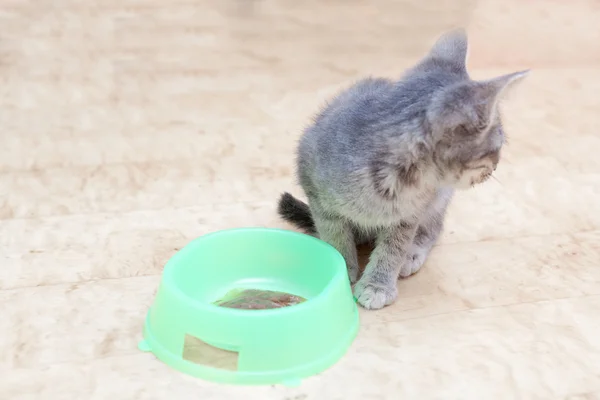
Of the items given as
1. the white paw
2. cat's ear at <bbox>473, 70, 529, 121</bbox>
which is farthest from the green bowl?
cat's ear at <bbox>473, 70, 529, 121</bbox>

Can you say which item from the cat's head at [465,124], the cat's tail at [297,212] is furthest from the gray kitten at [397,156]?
the cat's tail at [297,212]

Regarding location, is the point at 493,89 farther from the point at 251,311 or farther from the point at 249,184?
the point at 249,184

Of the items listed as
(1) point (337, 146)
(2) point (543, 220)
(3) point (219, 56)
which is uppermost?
(1) point (337, 146)

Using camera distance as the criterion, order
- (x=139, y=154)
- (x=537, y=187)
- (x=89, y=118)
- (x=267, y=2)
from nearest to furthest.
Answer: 1. (x=537, y=187)
2. (x=139, y=154)
3. (x=89, y=118)
4. (x=267, y=2)

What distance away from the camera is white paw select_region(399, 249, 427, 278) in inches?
61.8

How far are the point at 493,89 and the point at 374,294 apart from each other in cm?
47

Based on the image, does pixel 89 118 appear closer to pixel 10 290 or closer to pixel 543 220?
pixel 10 290

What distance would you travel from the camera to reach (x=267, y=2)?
127 inches

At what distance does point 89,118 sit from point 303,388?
1421mm

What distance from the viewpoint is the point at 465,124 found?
1216 mm

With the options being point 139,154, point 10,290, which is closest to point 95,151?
point 139,154

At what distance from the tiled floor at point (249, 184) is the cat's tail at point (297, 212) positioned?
0.34 ft

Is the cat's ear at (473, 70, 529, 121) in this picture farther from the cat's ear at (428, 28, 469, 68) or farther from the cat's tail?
the cat's tail

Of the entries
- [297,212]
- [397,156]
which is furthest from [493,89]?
[297,212]
